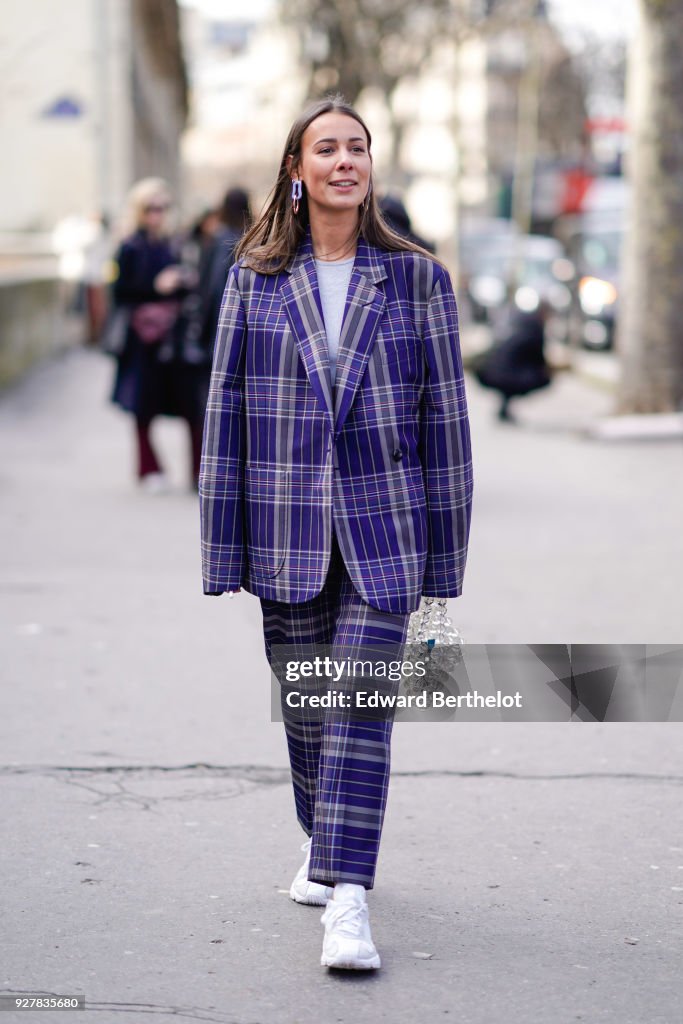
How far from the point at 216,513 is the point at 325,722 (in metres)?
0.51

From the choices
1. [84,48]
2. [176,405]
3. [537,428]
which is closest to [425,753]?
[176,405]

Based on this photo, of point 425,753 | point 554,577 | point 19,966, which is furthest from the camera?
point 554,577

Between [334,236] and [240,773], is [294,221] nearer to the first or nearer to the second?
[334,236]

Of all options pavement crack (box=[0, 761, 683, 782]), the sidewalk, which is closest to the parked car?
the sidewalk

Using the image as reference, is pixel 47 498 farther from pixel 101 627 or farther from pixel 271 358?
pixel 271 358

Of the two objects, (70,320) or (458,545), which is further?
(70,320)

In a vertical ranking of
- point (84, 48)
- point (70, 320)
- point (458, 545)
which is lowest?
point (70, 320)

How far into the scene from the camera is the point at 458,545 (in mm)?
3920

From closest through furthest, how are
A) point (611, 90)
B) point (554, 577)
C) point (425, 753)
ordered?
point (425, 753)
point (554, 577)
point (611, 90)

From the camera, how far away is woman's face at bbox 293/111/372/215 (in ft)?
12.7

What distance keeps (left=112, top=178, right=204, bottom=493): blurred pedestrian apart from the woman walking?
6.95 m

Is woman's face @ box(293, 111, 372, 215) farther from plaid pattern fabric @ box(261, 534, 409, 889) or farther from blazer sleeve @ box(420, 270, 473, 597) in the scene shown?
plaid pattern fabric @ box(261, 534, 409, 889)

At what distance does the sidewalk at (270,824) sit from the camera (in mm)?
3703

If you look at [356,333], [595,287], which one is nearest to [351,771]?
[356,333]
